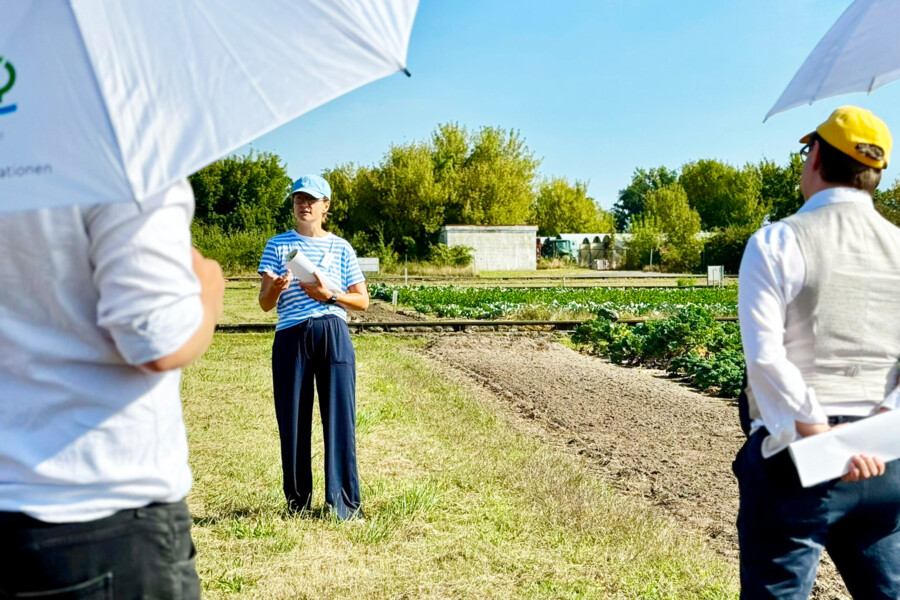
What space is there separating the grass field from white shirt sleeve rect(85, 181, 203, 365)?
2807 millimetres

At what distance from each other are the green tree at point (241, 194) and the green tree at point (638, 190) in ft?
198

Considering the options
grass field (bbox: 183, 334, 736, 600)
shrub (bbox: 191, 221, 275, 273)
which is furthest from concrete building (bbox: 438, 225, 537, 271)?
grass field (bbox: 183, 334, 736, 600)

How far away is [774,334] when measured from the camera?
2.45m

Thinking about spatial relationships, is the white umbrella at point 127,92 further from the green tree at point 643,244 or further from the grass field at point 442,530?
the green tree at point 643,244

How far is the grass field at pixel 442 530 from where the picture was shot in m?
4.27

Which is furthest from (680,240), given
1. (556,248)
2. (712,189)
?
(712,189)

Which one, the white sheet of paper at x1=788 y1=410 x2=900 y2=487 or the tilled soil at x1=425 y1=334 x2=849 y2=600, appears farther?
the tilled soil at x1=425 y1=334 x2=849 y2=600

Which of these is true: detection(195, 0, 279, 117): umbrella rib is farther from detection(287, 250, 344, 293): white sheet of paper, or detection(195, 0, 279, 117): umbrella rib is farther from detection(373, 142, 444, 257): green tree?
detection(373, 142, 444, 257): green tree

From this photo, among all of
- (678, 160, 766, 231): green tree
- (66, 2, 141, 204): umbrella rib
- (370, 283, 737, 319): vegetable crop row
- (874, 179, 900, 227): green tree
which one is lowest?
(370, 283, 737, 319): vegetable crop row

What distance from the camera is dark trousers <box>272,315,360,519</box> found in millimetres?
5180

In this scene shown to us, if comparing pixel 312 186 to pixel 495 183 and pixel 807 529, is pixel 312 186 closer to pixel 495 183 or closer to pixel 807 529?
pixel 807 529

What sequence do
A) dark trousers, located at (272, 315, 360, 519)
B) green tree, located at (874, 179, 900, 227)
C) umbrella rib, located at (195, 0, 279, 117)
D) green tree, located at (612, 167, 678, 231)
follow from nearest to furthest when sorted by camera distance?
umbrella rib, located at (195, 0, 279, 117) → dark trousers, located at (272, 315, 360, 519) → green tree, located at (874, 179, 900, 227) → green tree, located at (612, 167, 678, 231)

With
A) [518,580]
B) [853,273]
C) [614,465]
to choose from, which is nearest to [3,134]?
[853,273]

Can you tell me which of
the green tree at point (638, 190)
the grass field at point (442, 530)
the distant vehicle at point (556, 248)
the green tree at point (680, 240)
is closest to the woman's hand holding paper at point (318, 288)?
the grass field at point (442, 530)
